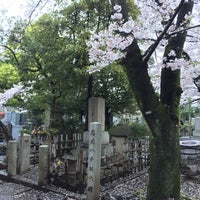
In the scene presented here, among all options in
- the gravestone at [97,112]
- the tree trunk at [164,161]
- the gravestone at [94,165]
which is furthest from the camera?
the gravestone at [97,112]

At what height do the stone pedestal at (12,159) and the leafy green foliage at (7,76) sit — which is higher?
the leafy green foliage at (7,76)

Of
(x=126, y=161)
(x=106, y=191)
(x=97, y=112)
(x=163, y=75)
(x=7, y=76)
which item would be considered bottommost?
(x=106, y=191)

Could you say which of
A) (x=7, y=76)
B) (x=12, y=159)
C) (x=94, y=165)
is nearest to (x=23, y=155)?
(x=12, y=159)

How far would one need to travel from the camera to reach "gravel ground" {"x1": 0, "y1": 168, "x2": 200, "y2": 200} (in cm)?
515

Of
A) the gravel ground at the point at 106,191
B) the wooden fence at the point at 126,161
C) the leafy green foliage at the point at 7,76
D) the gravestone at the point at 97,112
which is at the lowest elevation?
the gravel ground at the point at 106,191

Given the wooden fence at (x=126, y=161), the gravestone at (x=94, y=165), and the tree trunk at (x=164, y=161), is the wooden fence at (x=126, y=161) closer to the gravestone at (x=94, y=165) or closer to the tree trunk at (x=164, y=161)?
the gravestone at (x=94, y=165)

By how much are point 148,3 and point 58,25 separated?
452 cm

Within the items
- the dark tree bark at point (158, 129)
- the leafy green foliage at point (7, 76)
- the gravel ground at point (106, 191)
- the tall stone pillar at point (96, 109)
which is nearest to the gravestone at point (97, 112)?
the tall stone pillar at point (96, 109)

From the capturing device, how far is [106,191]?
5.47m

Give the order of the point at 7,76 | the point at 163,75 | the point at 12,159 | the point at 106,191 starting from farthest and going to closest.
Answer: the point at 7,76
the point at 12,159
the point at 106,191
the point at 163,75

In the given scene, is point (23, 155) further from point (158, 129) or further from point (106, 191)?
point (158, 129)

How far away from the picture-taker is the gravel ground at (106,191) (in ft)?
16.9

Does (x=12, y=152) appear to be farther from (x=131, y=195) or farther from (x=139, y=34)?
(x=139, y=34)

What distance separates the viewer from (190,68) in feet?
21.2
